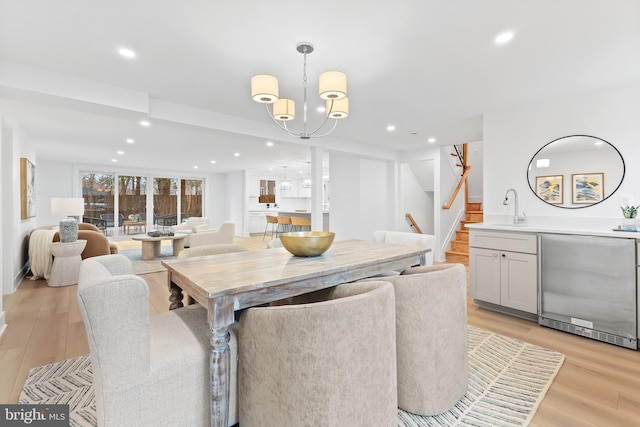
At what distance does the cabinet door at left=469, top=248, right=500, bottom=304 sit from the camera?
3100 millimetres

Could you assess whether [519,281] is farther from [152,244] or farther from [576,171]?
[152,244]

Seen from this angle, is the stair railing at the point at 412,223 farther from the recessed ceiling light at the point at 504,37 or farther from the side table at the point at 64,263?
the side table at the point at 64,263

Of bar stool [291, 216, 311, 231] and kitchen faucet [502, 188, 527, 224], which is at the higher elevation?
kitchen faucet [502, 188, 527, 224]

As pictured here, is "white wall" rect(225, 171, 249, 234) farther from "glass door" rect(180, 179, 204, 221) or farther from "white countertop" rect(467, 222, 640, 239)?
"white countertop" rect(467, 222, 640, 239)

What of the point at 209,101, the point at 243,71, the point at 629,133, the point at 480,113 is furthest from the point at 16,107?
the point at 629,133

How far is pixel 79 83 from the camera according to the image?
2.74 metres

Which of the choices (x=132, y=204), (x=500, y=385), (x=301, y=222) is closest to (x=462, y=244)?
(x=301, y=222)

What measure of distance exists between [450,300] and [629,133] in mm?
2831

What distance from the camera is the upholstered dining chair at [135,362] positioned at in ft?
3.71

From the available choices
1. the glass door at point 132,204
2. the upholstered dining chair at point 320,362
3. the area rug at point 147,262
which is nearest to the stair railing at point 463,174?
the upholstered dining chair at point 320,362

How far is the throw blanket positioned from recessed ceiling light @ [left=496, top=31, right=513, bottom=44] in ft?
19.8

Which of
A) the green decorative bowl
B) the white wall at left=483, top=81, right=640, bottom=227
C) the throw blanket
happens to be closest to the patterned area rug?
the green decorative bowl

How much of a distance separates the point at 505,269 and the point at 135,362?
3.21 meters

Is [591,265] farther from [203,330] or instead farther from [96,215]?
[96,215]
